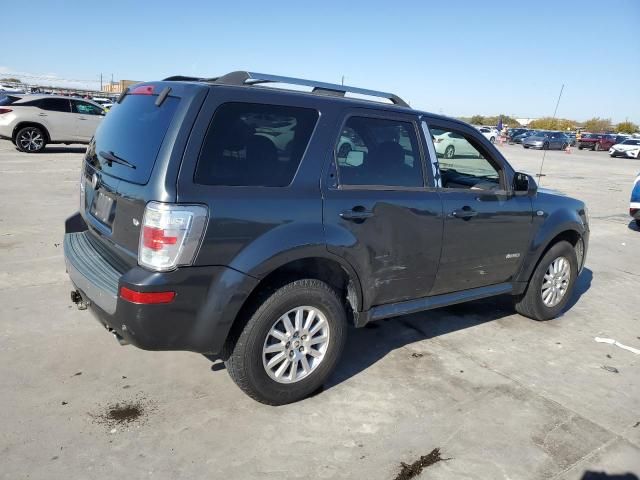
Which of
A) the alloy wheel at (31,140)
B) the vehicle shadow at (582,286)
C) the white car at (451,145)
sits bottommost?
the alloy wheel at (31,140)

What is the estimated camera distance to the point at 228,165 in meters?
2.91

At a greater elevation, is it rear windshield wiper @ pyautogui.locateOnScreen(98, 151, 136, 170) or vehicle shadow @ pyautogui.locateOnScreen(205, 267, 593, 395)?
rear windshield wiper @ pyautogui.locateOnScreen(98, 151, 136, 170)

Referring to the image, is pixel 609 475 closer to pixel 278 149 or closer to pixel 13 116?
pixel 278 149

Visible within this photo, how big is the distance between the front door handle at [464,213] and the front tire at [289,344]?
3.73 ft

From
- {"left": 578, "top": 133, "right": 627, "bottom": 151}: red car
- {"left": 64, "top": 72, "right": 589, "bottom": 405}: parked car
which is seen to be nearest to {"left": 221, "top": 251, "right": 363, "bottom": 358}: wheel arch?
{"left": 64, "top": 72, "right": 589, "bottom": 405}: parked car

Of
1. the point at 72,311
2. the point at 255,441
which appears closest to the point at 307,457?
the point at 255,441

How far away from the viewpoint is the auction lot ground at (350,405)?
281cm

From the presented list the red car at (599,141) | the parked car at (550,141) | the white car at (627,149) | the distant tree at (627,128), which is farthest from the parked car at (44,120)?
the distant tree at (627,128)

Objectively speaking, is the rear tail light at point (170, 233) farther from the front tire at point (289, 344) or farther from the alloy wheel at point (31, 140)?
the alloy wheel at point (31, 140)

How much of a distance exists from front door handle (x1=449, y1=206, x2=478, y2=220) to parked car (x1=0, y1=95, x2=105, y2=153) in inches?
555

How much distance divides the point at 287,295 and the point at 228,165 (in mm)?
819

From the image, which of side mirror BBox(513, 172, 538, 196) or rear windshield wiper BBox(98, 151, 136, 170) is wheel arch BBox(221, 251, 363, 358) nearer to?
rear windshield wiper BBox(98, 151, 136, 170)

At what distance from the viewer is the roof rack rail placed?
3225mm

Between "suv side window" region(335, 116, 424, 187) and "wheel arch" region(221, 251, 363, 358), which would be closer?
"wheel arch" region(221, 251, 363, 358)
